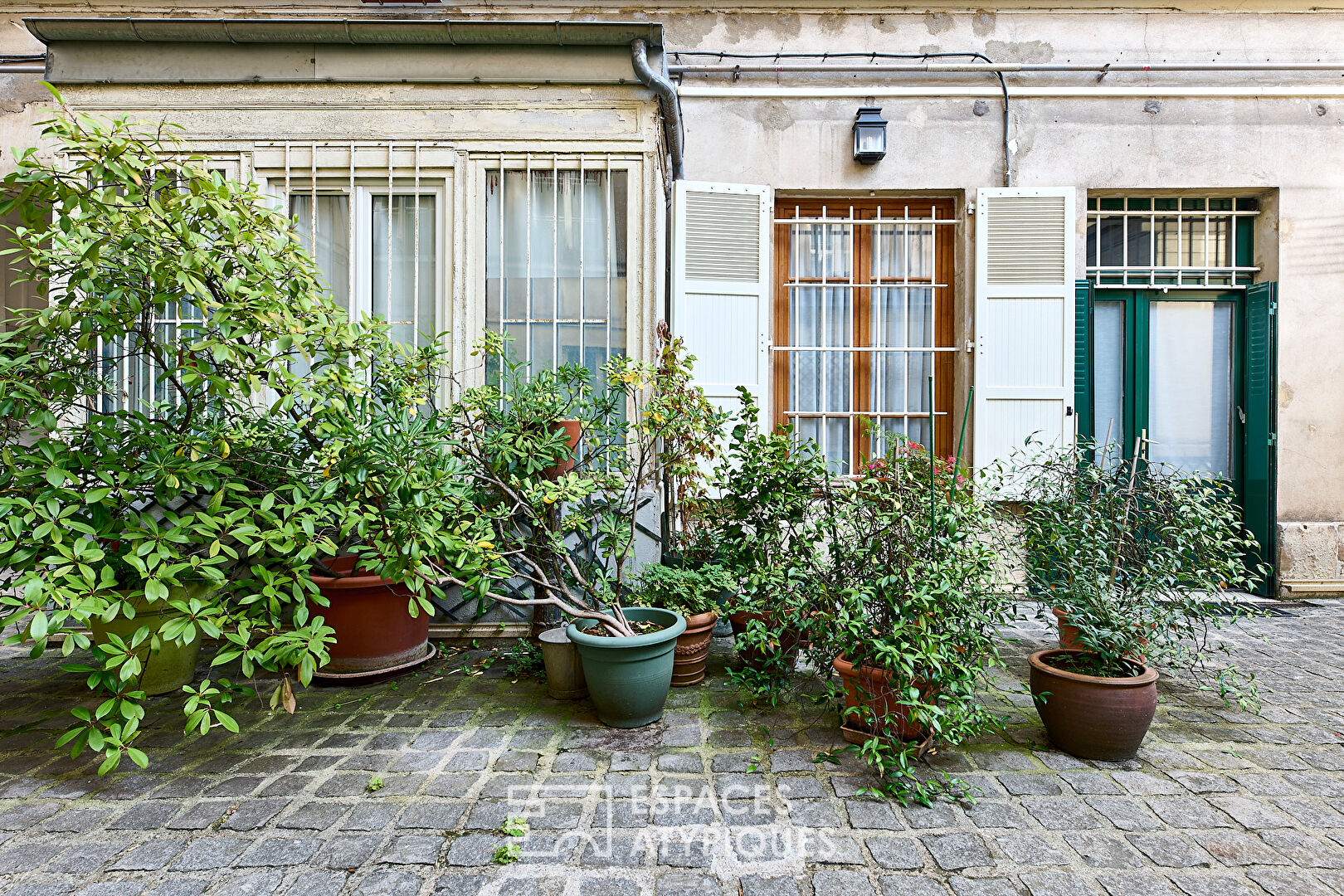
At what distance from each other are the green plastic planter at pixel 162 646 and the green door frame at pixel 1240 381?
608cm

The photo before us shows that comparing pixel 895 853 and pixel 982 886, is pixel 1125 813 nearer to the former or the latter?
pixel 982 886

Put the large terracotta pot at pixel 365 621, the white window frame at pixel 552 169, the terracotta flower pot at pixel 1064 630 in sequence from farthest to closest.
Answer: the white window frame at pixel 552 169
the large terracotta pot at pixel 365 621
the terracotta flower pot at pixel 1064 630

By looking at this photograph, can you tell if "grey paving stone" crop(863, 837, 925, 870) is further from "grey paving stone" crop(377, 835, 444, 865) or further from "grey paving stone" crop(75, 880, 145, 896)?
"grey paving stone" crop(75, 880, 145, 896)

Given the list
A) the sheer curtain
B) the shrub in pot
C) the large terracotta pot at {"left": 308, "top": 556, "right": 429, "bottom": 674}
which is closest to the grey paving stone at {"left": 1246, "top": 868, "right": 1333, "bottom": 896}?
the shrub in pot

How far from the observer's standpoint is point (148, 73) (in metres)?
4.00

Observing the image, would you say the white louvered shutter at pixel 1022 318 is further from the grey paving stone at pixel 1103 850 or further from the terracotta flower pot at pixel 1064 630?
the grey paving stone at pixel 1103 850

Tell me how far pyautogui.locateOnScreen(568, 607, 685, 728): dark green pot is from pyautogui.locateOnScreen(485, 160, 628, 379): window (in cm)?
191

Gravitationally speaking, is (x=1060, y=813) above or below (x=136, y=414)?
below

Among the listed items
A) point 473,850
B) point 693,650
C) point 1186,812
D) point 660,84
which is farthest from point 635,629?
point 660,84

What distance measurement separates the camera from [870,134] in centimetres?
516

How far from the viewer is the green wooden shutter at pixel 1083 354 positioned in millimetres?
5320

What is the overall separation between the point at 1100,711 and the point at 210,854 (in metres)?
3.11

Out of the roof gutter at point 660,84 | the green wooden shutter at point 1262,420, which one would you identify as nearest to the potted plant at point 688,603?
the roof gutter at point 660,84

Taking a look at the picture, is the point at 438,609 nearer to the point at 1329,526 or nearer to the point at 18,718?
the point at 18,718
